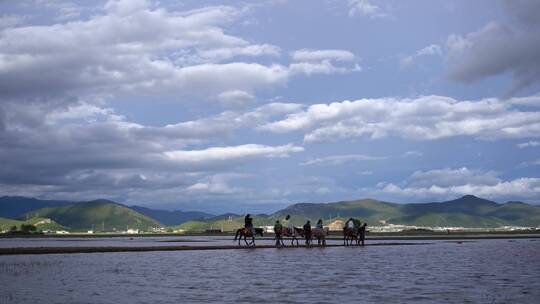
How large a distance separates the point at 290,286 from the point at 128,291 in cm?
639

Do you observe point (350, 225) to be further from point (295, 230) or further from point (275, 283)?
point (275, 283)

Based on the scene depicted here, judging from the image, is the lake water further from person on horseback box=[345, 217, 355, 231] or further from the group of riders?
person on horseback box=[345, 217, 355, 231]

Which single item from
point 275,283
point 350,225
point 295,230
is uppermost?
point 350,225

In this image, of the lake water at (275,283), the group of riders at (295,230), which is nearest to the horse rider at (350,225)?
the group of riders at (295,230)

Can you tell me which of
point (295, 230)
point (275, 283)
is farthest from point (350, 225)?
point (275, 283)

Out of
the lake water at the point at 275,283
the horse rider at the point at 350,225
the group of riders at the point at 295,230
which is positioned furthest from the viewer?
the horse rider at the point at 350,225

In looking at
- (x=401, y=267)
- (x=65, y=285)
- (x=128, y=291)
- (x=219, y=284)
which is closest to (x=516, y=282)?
(x=401, y=267)

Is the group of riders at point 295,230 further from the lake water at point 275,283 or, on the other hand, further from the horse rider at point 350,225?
the lake water at point 275,283

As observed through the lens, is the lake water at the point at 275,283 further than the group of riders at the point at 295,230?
No

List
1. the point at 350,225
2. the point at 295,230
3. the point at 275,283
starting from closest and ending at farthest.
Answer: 1. the point at 275,283
2. the point at 295,230
3. the point at 350,225

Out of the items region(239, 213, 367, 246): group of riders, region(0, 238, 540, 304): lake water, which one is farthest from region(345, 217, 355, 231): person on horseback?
region(0, 238, 540, 304): lake water

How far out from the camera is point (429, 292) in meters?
23.5

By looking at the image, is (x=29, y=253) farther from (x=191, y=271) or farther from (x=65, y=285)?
(x=65, y=285)

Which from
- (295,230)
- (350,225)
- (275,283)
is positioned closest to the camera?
(275,283)
